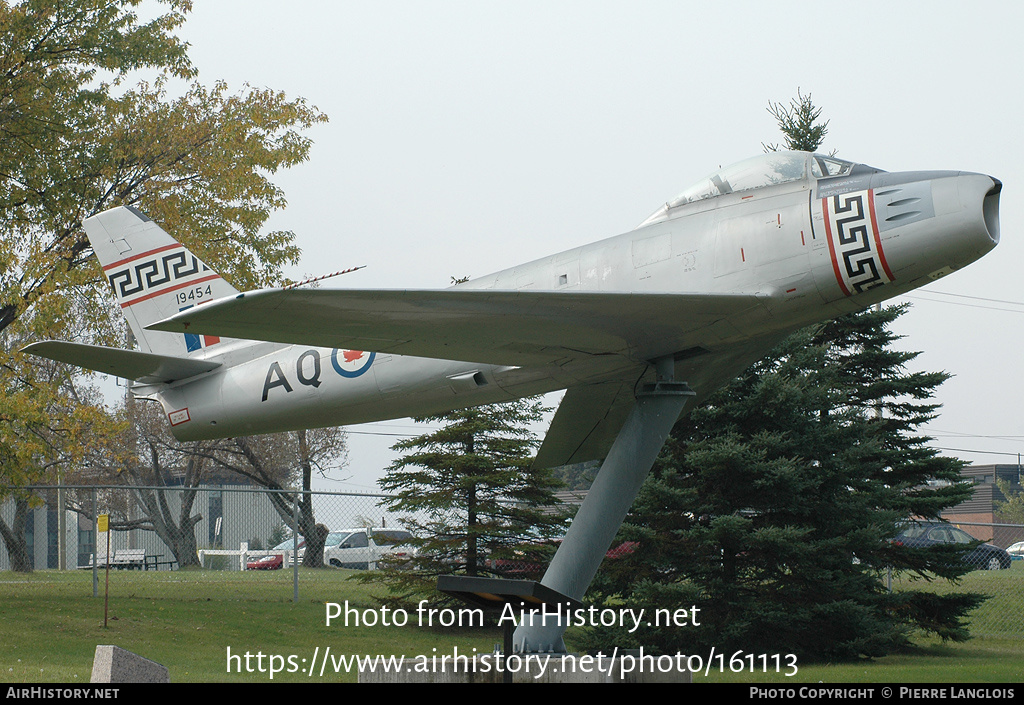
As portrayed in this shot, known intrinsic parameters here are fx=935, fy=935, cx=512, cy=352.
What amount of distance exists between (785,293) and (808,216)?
2.19ft

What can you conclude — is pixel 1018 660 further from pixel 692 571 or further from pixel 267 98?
pixel 267 98

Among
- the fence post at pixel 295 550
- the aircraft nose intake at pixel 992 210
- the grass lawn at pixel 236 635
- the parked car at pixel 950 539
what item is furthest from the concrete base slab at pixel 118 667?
the parked car at pixel 950 539

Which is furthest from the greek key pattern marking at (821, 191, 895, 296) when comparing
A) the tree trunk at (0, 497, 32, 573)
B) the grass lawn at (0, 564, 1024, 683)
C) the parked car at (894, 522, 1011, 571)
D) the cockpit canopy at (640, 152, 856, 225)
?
the tree trunk at (0, 497, 32, 573)

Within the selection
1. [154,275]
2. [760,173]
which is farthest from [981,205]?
[154,275]

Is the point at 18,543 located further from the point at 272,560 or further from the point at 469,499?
the point at 469,499

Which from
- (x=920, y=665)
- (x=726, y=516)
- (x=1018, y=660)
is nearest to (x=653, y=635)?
(x=726, y=516)

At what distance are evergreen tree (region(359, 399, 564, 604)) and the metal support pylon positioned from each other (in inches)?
316

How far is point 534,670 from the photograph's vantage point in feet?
19.9

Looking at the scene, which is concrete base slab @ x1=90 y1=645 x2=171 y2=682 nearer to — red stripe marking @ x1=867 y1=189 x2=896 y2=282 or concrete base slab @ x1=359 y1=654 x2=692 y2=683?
concrete base slab @ x1=359 y1=654 x2=692 y2=683

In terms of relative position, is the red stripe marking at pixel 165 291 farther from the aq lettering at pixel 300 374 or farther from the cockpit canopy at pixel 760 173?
the cockpit canopy at pixel 760 173

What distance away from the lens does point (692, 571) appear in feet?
48.6

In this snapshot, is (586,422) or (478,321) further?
(586,422)

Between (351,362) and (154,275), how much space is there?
12.5 ft
